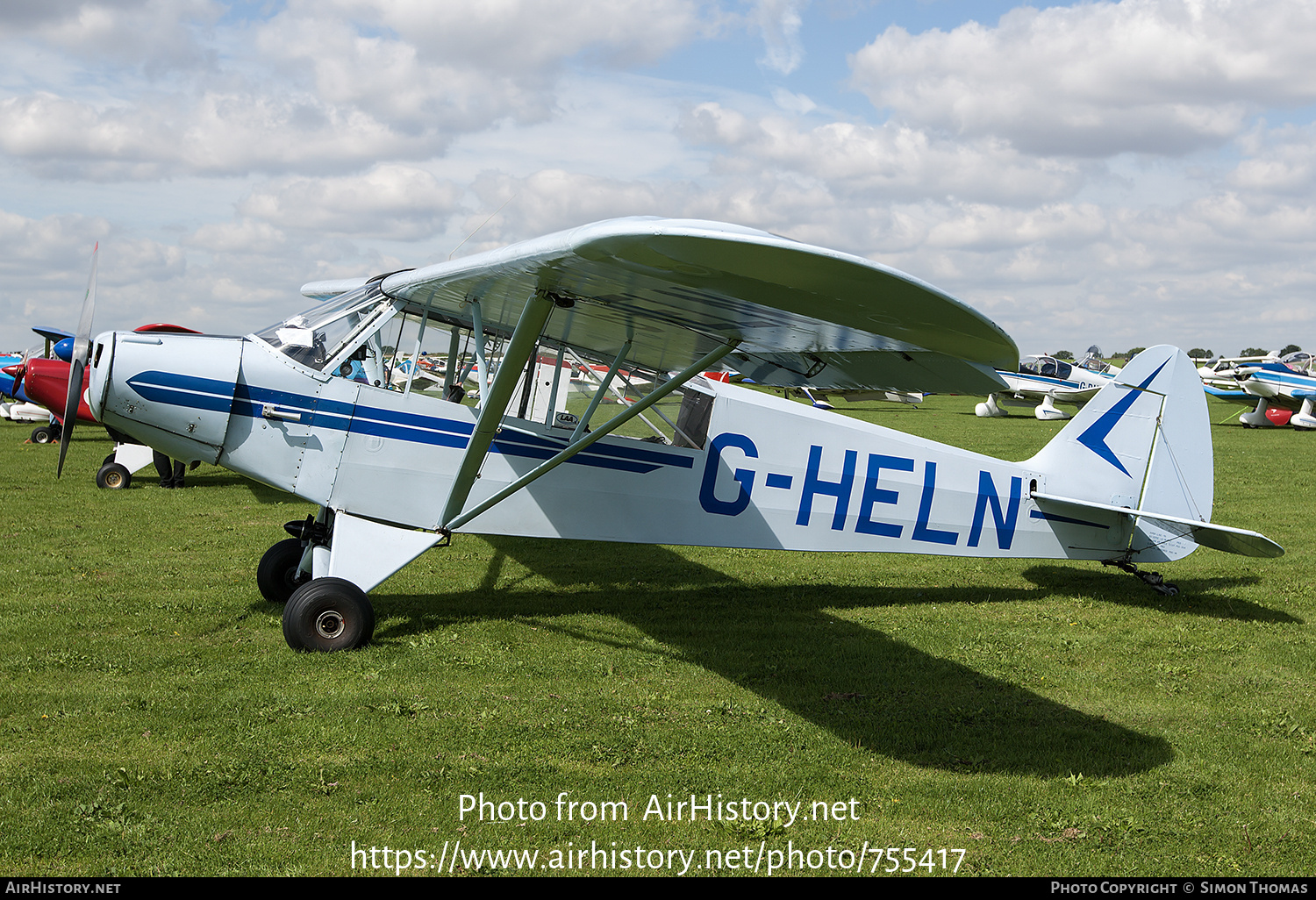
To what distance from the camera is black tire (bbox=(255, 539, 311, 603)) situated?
6.65 meters

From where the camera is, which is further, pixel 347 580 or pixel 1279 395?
pixel 1279 395

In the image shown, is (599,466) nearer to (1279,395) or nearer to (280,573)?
(280,573)

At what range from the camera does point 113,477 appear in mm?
12914

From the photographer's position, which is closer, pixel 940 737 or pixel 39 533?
pixel 940 737

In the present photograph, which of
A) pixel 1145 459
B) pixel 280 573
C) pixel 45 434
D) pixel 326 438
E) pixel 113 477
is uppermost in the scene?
pixel 1145 459

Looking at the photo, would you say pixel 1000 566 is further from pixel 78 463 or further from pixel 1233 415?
pixel 1233 415

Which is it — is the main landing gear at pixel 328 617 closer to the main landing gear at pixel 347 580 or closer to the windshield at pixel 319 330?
the main landing gear at pixel 347 580

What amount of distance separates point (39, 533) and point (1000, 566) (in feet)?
33.8

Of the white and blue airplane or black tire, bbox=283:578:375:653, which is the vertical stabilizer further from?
the white and blue airplane

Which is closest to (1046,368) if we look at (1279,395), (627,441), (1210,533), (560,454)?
(1279,395)

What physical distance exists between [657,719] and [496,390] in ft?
7.07

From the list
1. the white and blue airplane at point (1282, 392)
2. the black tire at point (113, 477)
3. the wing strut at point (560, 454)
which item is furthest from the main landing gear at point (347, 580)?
the white and blue airplane at point (1282, 392)
